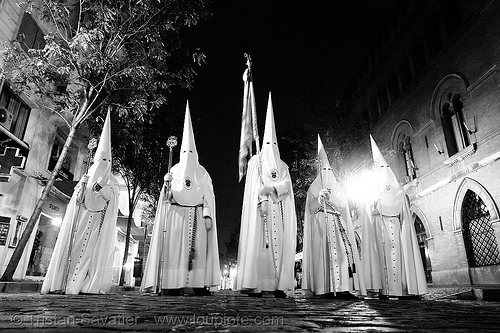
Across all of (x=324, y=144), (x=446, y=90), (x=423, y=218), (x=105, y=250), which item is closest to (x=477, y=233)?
(x=423, y=218)

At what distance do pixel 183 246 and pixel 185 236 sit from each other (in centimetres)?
19

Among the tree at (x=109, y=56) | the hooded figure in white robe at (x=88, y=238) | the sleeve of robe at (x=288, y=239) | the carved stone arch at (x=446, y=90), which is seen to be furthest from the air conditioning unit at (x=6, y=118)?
the carved stone arch at (x=446, y=90)

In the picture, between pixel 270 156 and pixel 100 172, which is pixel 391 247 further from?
pixel 100 172

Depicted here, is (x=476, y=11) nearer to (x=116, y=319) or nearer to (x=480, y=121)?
(x=480, y=121)

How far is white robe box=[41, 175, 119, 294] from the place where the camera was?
20.2ft

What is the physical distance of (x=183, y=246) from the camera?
6.18 m

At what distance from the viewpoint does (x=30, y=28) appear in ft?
40.9

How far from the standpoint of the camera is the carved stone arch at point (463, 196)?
38.1ft

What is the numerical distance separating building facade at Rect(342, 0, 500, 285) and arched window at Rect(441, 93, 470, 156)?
0.14 feet

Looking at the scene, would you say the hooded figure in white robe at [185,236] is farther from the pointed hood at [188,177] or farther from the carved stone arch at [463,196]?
the carved stone arch at [463,196]

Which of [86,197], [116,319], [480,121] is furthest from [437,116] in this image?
[116,319]

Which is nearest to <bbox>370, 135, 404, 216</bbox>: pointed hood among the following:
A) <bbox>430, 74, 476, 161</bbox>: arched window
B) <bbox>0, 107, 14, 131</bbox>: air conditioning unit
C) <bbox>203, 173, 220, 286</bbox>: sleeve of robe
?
<bbox>203, 173, 220, 286</bbox>: sleeve of robe

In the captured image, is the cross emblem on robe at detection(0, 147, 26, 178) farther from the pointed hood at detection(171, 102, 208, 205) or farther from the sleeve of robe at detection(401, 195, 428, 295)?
the sleeve of robe at detection(401, 195, 428, 295)

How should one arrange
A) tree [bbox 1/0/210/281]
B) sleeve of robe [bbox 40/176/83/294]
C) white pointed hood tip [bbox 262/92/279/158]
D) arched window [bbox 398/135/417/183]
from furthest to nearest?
1. arched window [bbox 398/135/417/183]
2. tree [bbox 1/0/210/281]
3. white pointed hood tip [bbox 262/92/279/158]
4. sleeve of robe [bbox 40/176/83/294]
